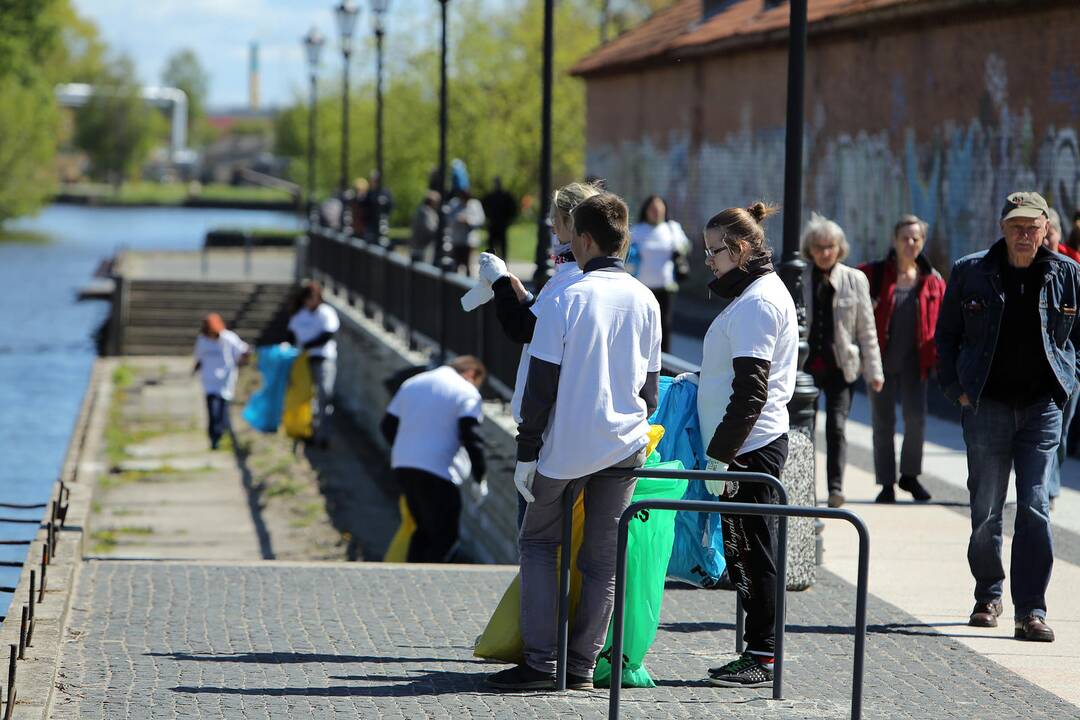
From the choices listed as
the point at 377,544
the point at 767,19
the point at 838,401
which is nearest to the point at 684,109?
the point at 767,19

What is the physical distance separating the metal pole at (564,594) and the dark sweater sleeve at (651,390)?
44cm

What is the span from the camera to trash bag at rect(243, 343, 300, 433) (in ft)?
67.6

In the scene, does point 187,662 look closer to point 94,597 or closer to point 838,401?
point 94,597

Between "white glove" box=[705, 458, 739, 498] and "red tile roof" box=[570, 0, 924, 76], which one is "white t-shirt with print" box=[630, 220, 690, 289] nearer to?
"red tile roof" box=[570, 0, 924, 76]

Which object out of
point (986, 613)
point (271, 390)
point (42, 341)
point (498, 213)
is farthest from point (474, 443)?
point (42, 341)

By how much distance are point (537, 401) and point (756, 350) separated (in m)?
0.83

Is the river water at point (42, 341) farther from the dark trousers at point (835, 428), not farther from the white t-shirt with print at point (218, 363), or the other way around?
the dark trousers at point (835, 428)

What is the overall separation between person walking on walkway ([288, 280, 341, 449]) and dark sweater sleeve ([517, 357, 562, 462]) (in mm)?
14367

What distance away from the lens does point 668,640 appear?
7629mm

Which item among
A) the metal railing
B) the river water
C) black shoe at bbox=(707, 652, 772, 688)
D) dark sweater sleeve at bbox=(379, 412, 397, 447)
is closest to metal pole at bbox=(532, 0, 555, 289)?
dark sweater sleeve at bbox=(379, 412, 397, 447)

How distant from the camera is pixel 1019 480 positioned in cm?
752

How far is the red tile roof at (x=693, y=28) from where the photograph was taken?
19312mm

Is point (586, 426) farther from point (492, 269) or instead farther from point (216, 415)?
point (216, 415)

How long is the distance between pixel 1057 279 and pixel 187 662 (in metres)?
3.88
